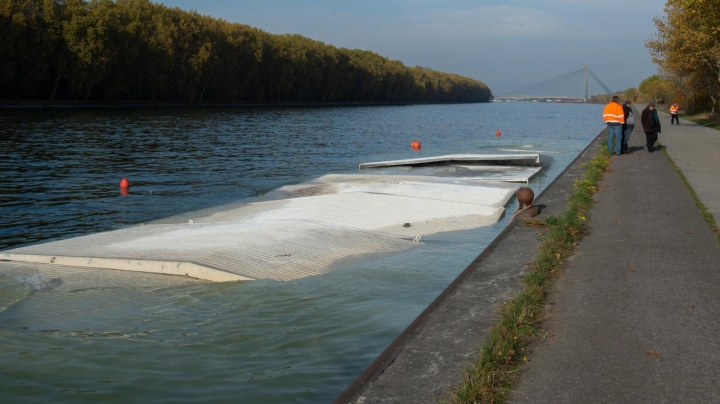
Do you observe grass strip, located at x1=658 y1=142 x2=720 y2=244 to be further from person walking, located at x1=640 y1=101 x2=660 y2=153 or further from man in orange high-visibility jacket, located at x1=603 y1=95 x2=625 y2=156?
person walking, located at x1=640 y1=101 x2=660 y2=153

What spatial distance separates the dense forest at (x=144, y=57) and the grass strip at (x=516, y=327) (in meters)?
58.2

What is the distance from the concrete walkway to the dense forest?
58571mm

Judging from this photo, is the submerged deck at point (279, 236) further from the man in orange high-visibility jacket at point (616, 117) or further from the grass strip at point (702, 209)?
the man in orange high-visibility jacket at point (616, 117)

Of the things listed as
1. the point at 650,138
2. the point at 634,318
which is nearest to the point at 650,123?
the point at 650,138

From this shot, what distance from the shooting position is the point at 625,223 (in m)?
Result: 10.1

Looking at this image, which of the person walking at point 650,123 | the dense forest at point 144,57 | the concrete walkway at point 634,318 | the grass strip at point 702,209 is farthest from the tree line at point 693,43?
the dense forest at point 144,57

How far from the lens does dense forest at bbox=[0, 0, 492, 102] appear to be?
61.9 metres

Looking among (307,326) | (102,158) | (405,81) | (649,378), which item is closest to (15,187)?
(102,158)

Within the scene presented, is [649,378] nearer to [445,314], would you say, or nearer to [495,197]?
[445,314]

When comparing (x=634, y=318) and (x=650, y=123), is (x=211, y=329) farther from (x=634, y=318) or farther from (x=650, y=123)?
(x=650, y=123)

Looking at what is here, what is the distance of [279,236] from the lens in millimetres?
9922

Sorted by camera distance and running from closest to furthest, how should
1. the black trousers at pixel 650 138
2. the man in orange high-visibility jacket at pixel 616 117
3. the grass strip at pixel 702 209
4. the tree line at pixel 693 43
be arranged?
the grass strip at pixel 702 209
the man in orange high-visibility jacket at pixel 616 117
the black trousers at pixel 650 138
the tree line at pixel 693 43

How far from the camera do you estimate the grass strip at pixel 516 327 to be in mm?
4293

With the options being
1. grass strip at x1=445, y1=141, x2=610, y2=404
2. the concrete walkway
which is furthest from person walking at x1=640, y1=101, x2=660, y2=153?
grass strip at x1=445, y1=141, x2=610, y2=404
